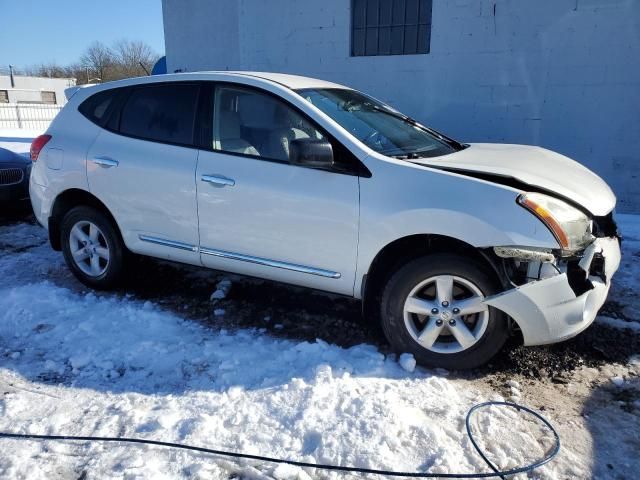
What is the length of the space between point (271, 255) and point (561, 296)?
6.06 feet

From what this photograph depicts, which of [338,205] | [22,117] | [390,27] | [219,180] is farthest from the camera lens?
[22,117]

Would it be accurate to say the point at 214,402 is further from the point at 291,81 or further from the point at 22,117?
the point at 22,117

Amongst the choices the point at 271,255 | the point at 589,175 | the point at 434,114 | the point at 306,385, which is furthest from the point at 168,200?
the point at 434,114

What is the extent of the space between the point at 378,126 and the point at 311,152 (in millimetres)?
832

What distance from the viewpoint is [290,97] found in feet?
11.9

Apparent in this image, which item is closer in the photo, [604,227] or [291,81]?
[604,227]

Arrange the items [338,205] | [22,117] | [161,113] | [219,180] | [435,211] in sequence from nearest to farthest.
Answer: [435,211]
[338,205]
[219,180]
[161,113]
[22,117]

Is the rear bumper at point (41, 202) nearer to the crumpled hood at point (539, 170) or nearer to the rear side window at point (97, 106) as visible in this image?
the rear side window at point (97, 106)

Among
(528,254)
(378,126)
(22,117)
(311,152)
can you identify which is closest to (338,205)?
(311,152)

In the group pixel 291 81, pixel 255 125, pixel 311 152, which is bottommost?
pixel 311 152

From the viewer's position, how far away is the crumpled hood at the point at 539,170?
3.16 m

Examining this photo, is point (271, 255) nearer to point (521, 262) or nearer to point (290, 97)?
point (290, 97)

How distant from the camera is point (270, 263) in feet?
12.0

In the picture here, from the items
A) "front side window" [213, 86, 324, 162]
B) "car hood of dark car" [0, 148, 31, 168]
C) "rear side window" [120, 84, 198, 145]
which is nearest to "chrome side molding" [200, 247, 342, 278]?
"front side window" [213, 86, 324, 162]
